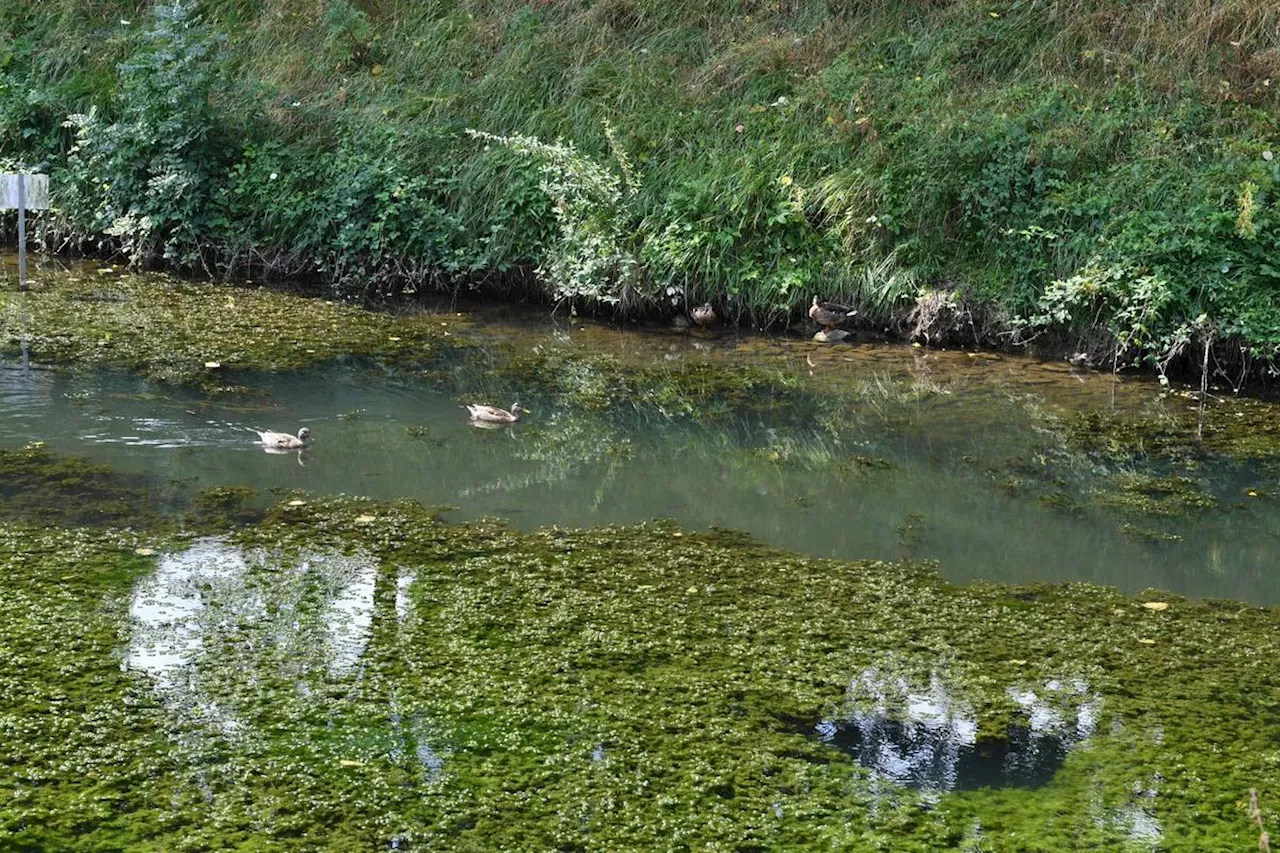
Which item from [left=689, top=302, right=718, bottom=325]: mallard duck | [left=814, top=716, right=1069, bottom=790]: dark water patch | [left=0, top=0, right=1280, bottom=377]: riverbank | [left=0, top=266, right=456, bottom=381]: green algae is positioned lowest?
[left=814, top=716, right=1069, bottom=790]: dark water patch

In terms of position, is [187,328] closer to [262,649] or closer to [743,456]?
[743,456]

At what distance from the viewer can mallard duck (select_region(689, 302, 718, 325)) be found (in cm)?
1068

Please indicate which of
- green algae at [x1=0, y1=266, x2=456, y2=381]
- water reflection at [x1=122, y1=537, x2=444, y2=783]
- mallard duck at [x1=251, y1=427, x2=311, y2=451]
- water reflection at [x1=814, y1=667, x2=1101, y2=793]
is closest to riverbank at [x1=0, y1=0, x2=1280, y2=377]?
green algae at [x1=0, y1=266, x2=456, y2=381]

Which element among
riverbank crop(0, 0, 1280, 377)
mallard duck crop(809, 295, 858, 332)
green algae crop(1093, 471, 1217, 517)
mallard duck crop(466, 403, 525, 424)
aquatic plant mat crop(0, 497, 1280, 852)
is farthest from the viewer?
mallard duck crop(809, 295, 858, 332)

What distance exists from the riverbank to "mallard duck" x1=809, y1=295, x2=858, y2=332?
135 millimetres

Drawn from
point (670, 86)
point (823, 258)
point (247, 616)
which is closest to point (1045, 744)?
point (247, 616)

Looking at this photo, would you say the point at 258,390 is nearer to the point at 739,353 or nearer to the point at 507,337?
the point at 507,337

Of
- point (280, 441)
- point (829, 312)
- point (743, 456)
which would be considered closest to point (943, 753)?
point (743, 456)

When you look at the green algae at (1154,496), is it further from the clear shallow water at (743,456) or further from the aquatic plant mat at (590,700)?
the aquatic plant mat at (590,700)

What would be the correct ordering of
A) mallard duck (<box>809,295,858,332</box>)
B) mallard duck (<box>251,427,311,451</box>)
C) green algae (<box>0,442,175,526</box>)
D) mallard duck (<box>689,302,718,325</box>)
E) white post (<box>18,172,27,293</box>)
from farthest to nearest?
white post (<box>18,172,27,293</box>) → mallard duck (<box>689,302,718,325</box>) → mallard duck (<box>809,295,858,332</box>) → mallard duck (<box>251,427,311,451</box>) → green algae (<box>0,442,175,526</box>)

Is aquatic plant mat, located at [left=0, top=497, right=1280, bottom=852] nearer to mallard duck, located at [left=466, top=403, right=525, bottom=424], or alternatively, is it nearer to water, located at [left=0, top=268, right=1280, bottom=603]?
water, located at [left=0, top=268, right=1280, bottom=603]

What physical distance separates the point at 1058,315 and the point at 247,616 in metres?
6.34

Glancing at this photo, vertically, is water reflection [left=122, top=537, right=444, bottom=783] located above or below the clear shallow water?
below

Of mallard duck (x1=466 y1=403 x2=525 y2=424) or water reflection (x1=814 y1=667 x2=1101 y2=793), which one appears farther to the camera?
mallard duck (x1=466 y1=403 x2=525 y2=424)
